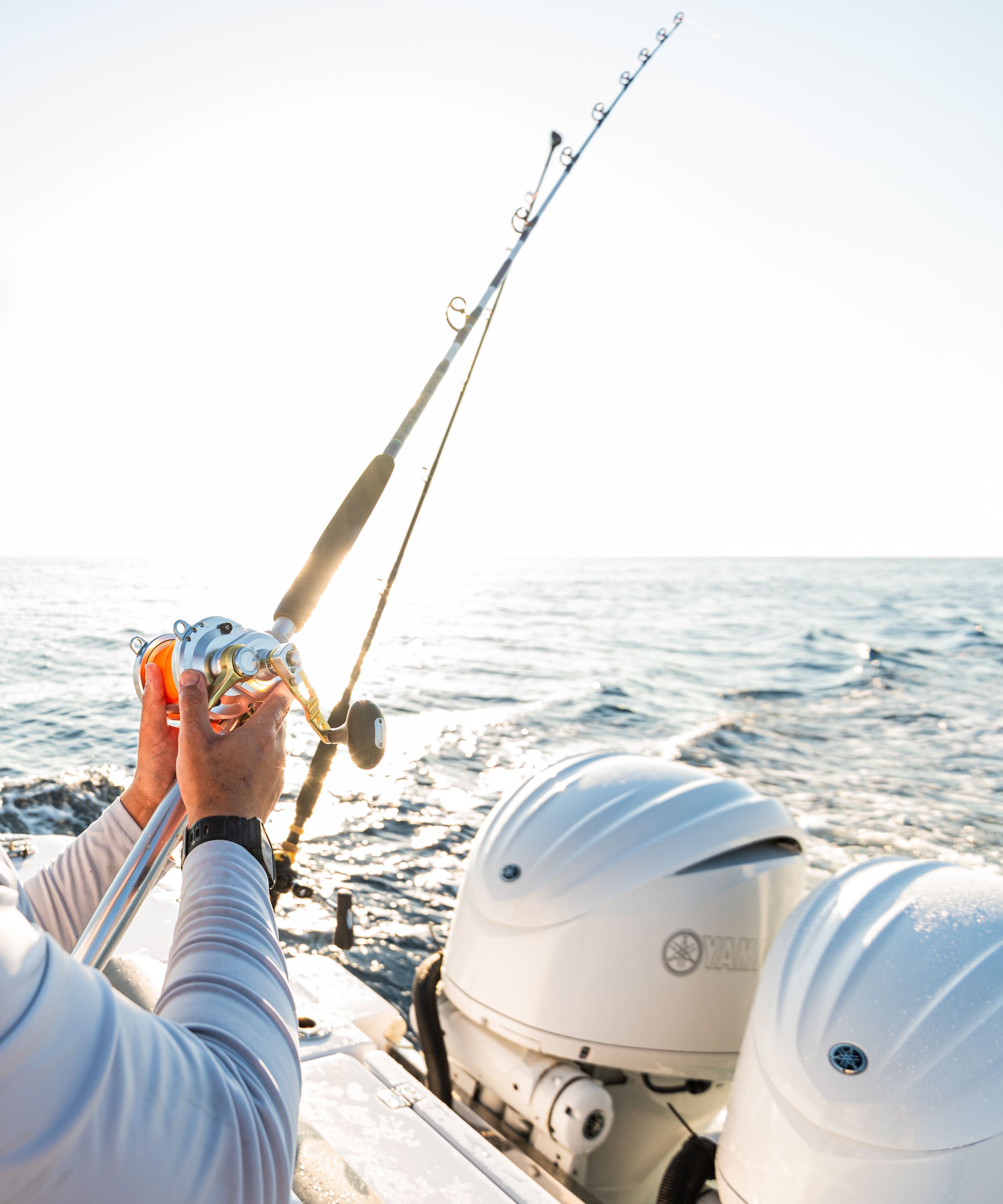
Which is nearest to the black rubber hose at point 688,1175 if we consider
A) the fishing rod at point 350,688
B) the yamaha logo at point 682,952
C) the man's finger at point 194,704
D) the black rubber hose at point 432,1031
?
the yamaha logo at point 682,952

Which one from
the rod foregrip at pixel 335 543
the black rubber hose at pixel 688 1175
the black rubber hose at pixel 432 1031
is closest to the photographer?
the rod foregrip at pixel 335 543

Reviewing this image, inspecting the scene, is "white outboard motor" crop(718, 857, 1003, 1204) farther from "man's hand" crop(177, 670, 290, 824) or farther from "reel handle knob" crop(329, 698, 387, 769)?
"man's hand" crop(177, 670, 290, 824)

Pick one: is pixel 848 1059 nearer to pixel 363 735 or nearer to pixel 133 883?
pixel 363 735

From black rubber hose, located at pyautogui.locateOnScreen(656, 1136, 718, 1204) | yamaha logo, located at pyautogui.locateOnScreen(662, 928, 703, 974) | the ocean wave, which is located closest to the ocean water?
the ocean wave

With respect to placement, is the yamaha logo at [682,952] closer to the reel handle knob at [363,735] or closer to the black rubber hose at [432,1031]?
the black rubber hose at [432,1031]

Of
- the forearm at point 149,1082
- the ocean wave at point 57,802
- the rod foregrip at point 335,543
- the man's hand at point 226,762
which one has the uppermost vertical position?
the rod foregrip at point 335,543

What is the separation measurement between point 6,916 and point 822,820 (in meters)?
5.91

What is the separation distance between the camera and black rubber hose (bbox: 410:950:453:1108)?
6.55ft

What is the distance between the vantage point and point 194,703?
2.69ft

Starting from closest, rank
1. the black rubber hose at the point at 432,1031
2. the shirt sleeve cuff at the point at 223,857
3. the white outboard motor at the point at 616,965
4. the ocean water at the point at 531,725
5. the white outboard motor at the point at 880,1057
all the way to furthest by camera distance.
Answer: the shirt sleeve cuff at the point at 223,857 < the white outboard motor at the point at 880,1057 < the white outboard motor at the point at 616,965 < the black rubber hose at the point at 432,1031 < the ocean water at the point at 531,725

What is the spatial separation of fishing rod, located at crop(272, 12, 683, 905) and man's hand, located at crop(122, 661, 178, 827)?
49 cm

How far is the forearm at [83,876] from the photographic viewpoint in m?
1.04

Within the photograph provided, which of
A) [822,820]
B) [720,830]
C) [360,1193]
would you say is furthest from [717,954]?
[822,820]

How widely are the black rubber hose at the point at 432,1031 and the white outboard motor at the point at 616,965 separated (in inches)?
1.9
